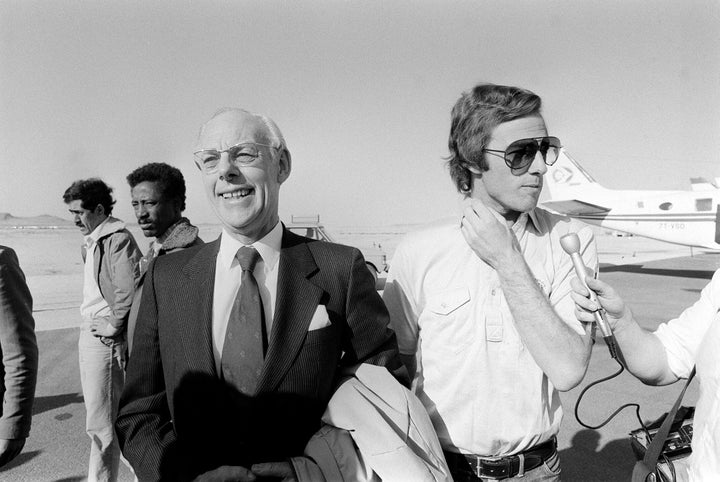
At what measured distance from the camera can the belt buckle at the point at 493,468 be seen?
1.58 meters

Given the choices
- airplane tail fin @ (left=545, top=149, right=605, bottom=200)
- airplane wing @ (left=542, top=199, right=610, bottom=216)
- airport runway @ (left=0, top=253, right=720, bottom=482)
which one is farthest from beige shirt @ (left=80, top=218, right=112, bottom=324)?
airplane tail fin @ (left=545, top=149, right=605, bottom=200)

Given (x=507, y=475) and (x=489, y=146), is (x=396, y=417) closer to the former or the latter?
(x=507, y=475)

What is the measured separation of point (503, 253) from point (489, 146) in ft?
1.46

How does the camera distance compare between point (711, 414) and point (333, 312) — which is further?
point (333, 312)

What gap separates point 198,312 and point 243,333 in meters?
0.18

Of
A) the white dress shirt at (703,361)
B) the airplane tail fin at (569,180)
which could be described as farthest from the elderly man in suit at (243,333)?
the airplane tail fin at (569,180)

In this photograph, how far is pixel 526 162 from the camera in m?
1.66

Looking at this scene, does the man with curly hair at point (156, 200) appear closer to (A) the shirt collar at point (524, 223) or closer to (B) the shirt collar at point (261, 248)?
(B) the shirt collar at point (261, 248)

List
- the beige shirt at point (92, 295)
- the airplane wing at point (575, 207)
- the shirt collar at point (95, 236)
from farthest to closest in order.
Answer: the airplane wing at point (575, 207) → the shirt collar at point (95, 236) → the beige shirt at point (92, 295)

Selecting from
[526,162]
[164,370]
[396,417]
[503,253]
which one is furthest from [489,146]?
[164,370]

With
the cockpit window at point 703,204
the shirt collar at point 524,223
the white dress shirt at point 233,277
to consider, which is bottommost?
the cockpit window at point 703,204

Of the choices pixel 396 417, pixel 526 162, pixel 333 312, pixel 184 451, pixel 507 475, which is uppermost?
pixel 526 162

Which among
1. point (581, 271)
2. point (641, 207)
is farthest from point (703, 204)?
point (581, 271)

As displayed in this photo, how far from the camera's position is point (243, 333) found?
1515mm
